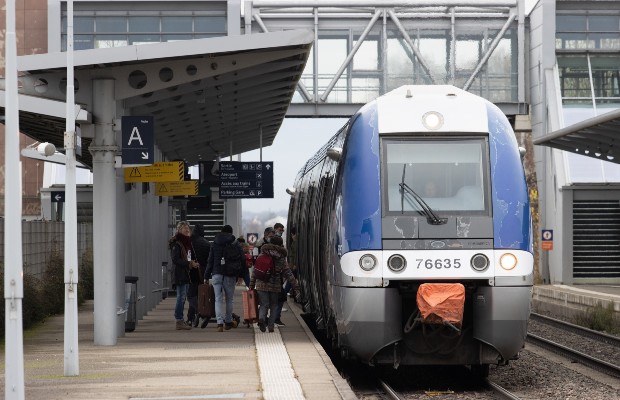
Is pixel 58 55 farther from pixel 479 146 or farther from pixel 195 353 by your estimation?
pixel 479 146

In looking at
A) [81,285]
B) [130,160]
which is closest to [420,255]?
[130,160]

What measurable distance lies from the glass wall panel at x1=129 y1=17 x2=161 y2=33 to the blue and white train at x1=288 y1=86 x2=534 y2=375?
30.2 metres

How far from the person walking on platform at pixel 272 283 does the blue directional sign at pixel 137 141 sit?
2.91 meters

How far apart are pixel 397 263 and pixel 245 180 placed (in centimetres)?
2046

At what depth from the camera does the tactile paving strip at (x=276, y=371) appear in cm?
1241

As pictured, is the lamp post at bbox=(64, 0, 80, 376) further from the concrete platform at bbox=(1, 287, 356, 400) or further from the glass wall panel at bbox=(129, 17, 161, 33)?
the glass wall panel at bbox=(129, 17, 161, 33)

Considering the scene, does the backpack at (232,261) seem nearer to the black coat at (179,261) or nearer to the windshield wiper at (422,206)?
the black coat at (179,261)

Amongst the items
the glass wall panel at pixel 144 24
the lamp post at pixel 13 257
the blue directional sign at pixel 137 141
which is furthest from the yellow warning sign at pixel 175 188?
the glass wall panel at pixel 144 24

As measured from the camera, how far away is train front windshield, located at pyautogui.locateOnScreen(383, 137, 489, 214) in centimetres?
1471

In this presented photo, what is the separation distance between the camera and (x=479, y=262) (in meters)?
14.4

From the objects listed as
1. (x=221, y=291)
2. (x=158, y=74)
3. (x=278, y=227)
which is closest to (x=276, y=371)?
(x=158, y=74)

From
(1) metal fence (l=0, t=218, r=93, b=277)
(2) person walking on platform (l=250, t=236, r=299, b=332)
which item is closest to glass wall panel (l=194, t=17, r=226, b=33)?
(1) metal fence (l=0, t=218, r=93, b=277)

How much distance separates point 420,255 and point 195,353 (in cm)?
397

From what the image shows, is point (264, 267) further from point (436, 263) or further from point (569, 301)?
point (569, 301)
